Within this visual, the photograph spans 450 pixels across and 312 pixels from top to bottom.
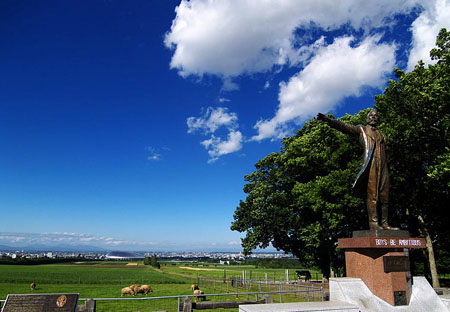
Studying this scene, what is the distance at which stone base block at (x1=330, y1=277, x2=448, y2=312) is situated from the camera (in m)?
7.68

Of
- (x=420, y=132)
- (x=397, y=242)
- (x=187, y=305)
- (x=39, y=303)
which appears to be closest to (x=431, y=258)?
(x=420, y=132)

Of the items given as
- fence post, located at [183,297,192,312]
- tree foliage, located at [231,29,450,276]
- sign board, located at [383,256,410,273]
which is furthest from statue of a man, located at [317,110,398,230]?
tree foliage, located at [231,29,450,276]

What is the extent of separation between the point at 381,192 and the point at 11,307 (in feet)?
31.7

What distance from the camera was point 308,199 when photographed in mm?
22250

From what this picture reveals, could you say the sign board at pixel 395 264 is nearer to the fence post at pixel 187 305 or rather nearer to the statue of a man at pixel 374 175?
the statue of a man at pixel 374 175

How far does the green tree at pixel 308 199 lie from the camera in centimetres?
2155

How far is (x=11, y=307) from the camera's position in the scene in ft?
24.2

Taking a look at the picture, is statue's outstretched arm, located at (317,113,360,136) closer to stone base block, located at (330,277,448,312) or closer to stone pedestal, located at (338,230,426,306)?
stone pedestal, located at (338,230,426,306)

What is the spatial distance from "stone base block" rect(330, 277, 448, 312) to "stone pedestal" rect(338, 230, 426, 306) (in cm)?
15

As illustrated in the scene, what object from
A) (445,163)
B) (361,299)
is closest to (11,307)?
(361,299)

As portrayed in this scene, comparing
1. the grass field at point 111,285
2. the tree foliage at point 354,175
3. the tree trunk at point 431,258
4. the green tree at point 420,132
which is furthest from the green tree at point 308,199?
the grass field at point 111,285

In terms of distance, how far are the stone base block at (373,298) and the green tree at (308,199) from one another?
12.3 meters

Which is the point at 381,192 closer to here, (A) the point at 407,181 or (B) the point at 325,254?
(A) the point at 407,181

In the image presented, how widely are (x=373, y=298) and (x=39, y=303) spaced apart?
25.9 ft
